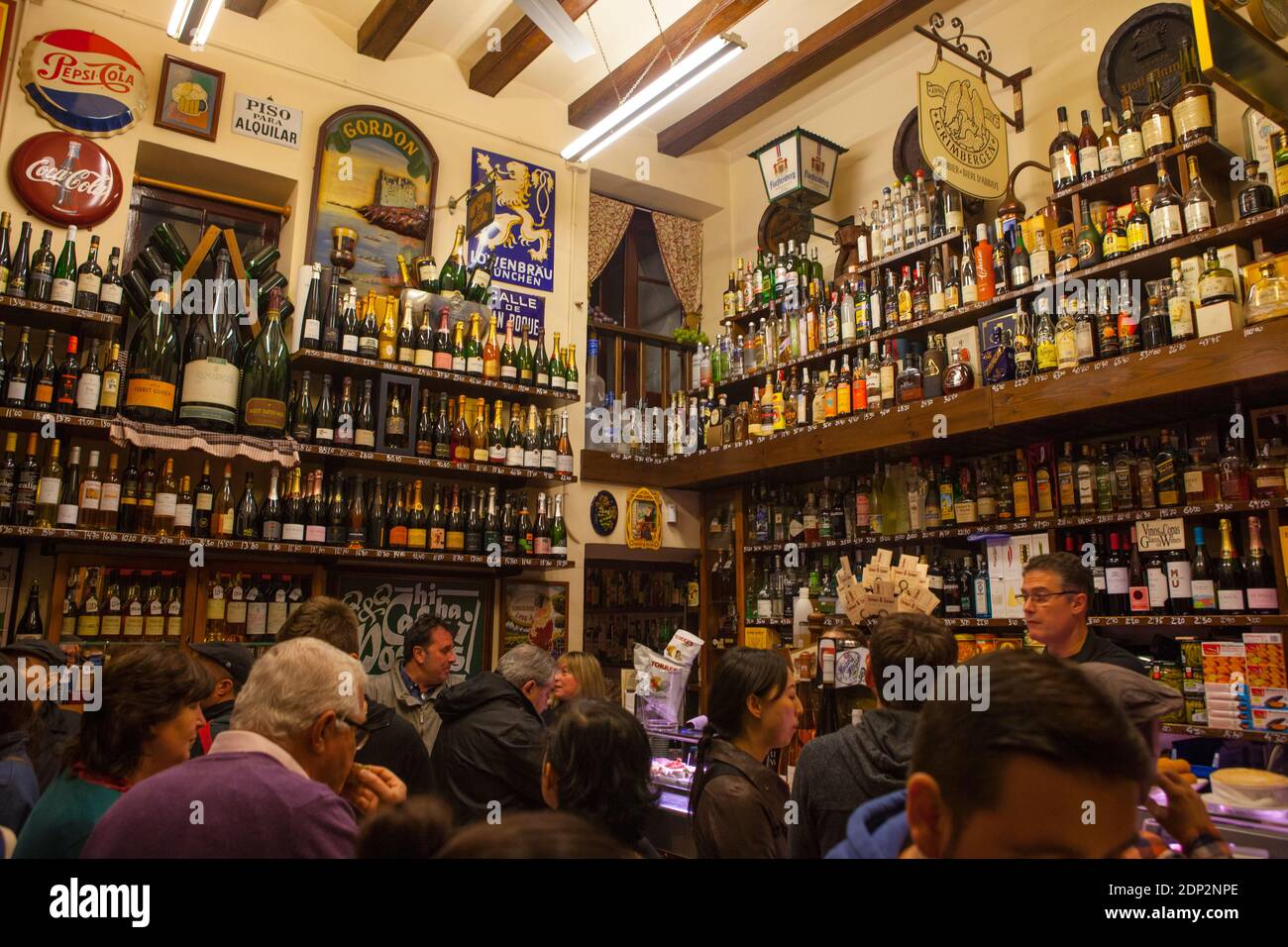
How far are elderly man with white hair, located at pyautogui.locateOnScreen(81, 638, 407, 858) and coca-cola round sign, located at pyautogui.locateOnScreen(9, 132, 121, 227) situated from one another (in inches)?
164

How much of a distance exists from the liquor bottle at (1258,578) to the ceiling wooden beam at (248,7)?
615 cm

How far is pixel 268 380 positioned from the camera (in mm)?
4957

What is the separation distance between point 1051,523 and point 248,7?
561cm

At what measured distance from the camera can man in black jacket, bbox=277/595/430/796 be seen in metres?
2.69

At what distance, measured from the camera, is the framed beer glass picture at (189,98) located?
5.12m

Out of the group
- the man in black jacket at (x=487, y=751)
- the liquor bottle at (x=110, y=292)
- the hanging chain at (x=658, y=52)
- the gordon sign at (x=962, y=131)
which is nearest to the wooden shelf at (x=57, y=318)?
the liquor bottle at (x=110, y=292)

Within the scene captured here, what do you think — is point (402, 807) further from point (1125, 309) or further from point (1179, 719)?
point (1125, 309)

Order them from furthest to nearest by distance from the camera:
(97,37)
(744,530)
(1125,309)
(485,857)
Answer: (744,530), (97,37), (1125,309), (485,857)

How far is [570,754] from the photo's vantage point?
5.65ft

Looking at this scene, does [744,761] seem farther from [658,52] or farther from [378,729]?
[658,52]

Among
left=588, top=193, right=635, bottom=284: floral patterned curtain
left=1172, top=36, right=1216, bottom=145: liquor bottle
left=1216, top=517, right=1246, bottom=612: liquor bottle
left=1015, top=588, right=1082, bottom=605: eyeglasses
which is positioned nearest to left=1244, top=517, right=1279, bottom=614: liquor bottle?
left=1216, top=517, right=1246, bottom=612: liquor bottle
